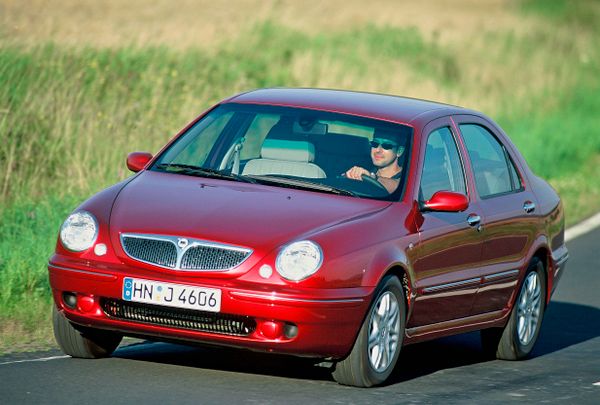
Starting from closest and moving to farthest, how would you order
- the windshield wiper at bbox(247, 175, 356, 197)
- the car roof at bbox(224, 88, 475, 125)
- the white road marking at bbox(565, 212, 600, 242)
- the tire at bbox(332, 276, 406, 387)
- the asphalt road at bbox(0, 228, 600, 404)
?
the asphalt road at bbox(0, 228, 600, 404), the tire at bbox(332, 276, 406, 387), the windshield wiper at bbox(247, 175, 356, 197), the car roof at bbox(224, 88, 475, 125), the white road marking at bbox(565, 212, 600, 242)

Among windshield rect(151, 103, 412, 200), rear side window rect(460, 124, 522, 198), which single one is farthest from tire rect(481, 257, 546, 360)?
windshield rect(151, 103, 412, 200)

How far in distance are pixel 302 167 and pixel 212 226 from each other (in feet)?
3.80

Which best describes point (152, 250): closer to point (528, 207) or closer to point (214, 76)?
point (528, 207)

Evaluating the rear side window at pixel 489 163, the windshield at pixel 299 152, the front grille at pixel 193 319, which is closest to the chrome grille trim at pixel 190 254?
the front grille at pixel 193 319

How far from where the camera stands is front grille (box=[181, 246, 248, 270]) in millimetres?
7629

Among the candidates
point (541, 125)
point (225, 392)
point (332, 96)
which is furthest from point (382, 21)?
point (225, 392)

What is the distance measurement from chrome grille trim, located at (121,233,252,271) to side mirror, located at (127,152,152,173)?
1.44 metres

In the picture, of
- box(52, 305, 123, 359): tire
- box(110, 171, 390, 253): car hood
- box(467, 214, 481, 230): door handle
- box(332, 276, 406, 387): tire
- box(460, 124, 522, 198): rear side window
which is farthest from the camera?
box(460, 124, 522, 198): rear side window

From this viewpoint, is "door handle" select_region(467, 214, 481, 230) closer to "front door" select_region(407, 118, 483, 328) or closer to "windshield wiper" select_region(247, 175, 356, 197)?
"front door" select_region(407, 118, 483, 328)

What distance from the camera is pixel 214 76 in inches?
800

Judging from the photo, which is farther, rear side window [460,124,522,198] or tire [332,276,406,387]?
rear side window [460,124,522,198]

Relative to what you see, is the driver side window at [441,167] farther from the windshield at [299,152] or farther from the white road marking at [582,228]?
the white road marking at [582,228]

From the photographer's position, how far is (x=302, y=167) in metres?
8.80

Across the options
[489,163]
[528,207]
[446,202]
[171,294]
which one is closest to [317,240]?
[171,294]
